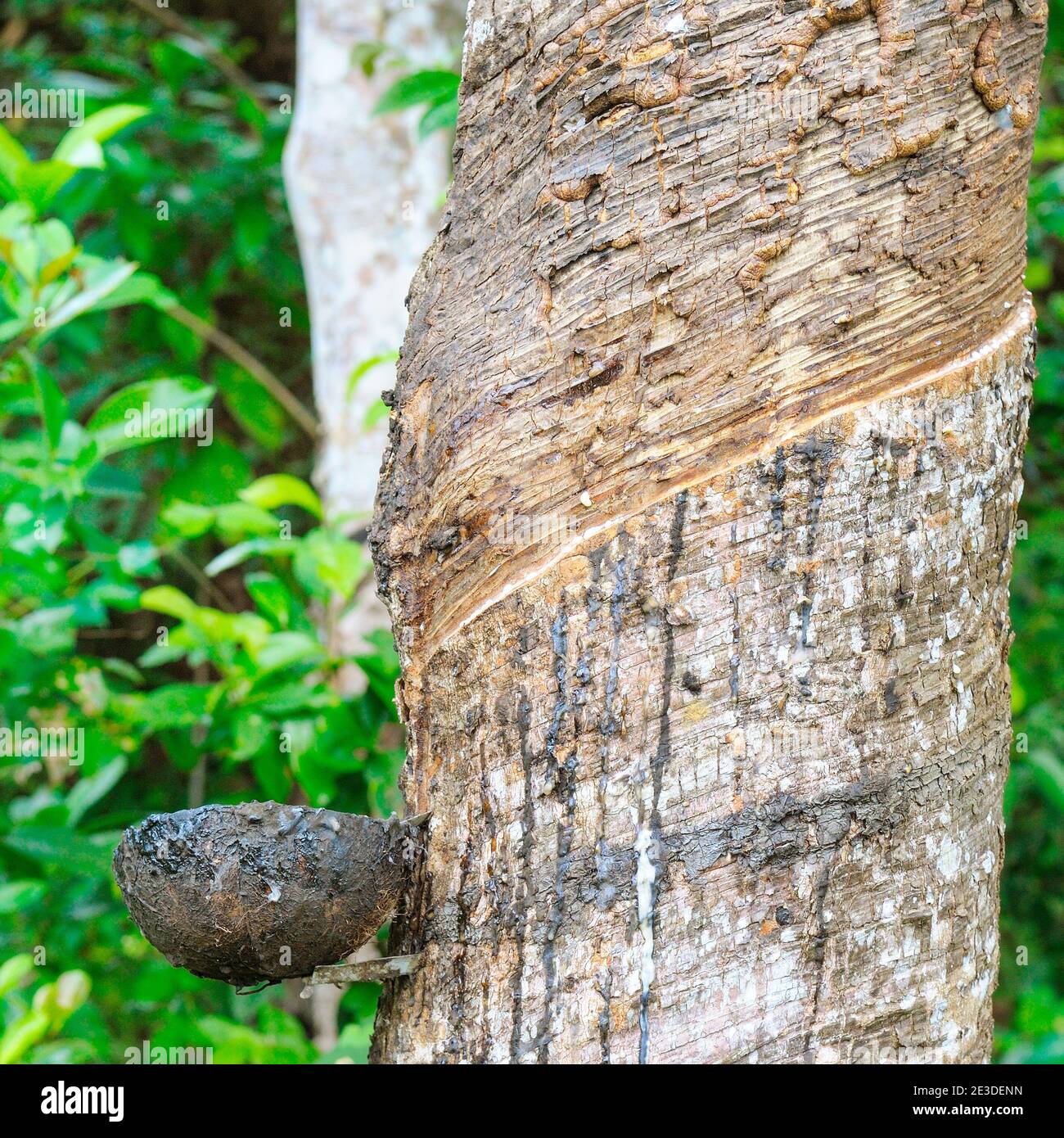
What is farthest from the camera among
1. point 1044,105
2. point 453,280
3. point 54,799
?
point 1044,105

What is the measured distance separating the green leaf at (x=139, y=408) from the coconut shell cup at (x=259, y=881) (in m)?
0.96

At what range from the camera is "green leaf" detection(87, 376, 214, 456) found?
5.84ft

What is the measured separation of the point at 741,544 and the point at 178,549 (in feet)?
6.95

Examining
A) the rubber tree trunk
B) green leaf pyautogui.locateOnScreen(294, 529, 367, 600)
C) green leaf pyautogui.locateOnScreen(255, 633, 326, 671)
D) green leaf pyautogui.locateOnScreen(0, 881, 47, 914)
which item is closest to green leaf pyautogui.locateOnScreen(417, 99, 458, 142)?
green leaf pyautogui.locateOnScreen(294, 529, 367, 600)

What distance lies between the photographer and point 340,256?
255cm

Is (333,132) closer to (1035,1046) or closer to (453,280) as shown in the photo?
(453,280)

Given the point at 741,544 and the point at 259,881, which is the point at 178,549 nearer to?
the point at 259,881

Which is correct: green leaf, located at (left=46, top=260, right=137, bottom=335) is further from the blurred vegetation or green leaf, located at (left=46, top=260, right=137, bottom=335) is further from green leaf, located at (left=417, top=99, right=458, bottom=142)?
the blurred vegetation

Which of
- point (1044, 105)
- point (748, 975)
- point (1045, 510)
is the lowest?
point (748, 975)

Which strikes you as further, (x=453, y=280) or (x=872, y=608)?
(x=453, y=280)

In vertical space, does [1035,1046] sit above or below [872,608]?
below

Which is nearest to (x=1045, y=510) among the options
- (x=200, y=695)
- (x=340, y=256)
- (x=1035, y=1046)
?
(x=1035, y=1046)

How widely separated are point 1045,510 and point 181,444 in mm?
2311

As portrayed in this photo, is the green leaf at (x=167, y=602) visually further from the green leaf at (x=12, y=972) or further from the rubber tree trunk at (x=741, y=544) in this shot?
the rubber tree trunk at (x=741, y=544)
